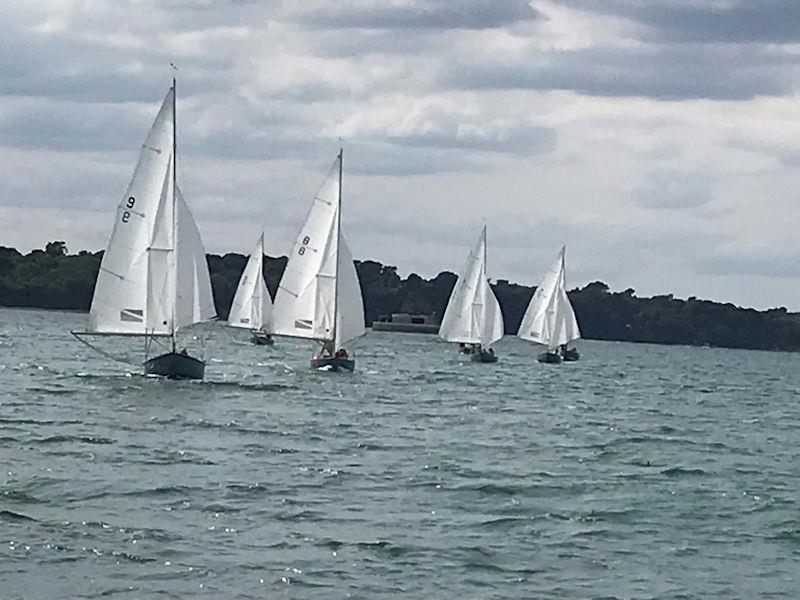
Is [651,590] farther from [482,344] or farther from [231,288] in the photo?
[231,288]

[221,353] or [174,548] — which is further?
[221,353]

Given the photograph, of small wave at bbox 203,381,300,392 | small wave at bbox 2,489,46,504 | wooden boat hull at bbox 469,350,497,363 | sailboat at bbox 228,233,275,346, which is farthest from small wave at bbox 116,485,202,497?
sailboat at bbox 228,233,275,346

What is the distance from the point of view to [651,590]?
21.7 meters

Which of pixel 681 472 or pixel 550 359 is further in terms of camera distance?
pixel 550 359

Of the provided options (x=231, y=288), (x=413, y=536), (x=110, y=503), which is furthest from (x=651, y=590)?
(x=231, y=288)

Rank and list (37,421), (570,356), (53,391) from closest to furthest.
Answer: (37,421) → (53,391) → (570,356)

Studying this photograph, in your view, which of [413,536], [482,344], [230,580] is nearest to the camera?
[230,580]

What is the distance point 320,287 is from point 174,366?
13.9 metres

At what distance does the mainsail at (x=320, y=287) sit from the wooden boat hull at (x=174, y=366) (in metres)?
12.9

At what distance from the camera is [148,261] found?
51094mm

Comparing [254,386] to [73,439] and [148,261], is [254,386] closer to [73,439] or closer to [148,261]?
[148,261]

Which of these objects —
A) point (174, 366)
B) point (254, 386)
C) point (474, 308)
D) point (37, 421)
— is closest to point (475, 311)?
point (474, 308)

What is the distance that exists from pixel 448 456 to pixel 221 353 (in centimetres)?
5230

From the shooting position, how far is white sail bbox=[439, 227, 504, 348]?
94.6m
